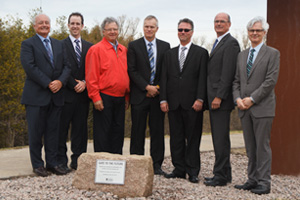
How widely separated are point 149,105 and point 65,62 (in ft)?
4.63

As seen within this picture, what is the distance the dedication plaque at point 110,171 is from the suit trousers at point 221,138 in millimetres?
1323

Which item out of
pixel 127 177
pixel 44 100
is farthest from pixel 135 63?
pixel 127 177

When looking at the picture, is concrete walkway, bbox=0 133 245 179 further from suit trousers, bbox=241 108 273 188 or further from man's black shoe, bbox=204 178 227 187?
suit trousers, bbox=241 108 273 188

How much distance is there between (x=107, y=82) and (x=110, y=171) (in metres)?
1.45

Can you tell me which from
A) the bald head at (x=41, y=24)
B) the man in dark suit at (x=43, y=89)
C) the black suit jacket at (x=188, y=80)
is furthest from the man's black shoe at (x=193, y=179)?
the bald head at (x=41, y=24)

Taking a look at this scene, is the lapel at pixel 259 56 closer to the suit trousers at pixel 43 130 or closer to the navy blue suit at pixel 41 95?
the navy blue suit at pixel 41 95

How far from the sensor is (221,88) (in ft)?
15.6

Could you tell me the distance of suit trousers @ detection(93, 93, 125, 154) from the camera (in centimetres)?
545

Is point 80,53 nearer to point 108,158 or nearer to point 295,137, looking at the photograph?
point 108,158

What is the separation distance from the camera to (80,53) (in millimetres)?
5727

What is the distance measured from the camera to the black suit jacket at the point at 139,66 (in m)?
5.46

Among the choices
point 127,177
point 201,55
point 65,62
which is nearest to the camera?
point 127,177

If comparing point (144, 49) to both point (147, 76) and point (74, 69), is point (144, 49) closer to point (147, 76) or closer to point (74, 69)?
point (147, 76)

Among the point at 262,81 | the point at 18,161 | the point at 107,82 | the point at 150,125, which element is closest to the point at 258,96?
the point at 262,81
